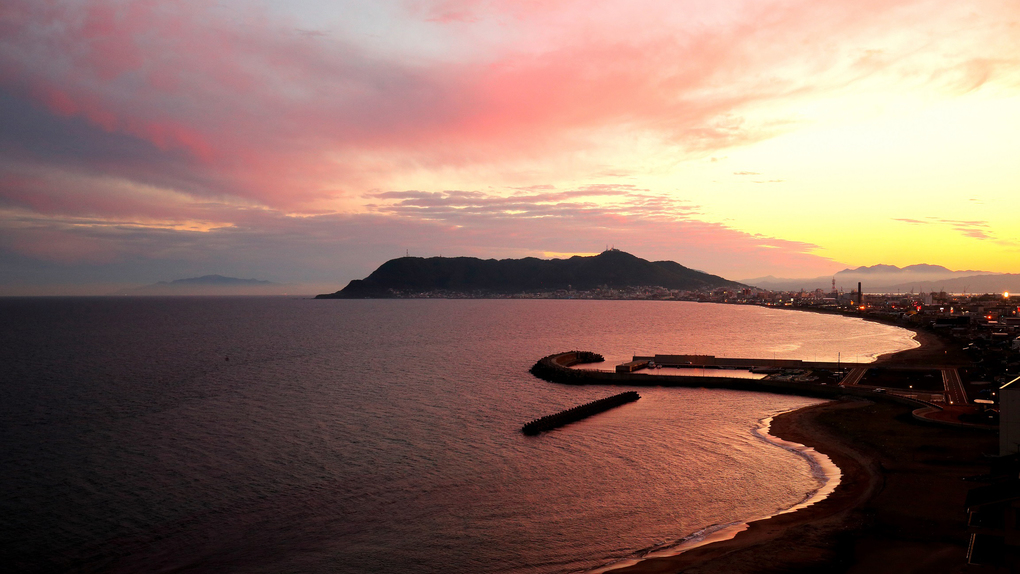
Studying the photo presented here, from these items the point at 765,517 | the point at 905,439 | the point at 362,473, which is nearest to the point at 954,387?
the point at 905,439

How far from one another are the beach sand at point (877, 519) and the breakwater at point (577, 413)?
49.5 ft

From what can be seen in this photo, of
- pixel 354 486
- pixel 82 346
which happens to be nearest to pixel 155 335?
pixel 82 346

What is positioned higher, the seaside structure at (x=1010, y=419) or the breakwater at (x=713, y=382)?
the seaside structure at (x=1010, y=419)

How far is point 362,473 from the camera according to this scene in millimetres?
30703

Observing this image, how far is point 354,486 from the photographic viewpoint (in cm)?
2859

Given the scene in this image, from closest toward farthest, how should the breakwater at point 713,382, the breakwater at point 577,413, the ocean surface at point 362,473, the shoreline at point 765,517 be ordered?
the shoreline at point 765,517 < the ocean surface at point 362,473 < the breakwater at point 577,413 < the breakwater at point 713,382

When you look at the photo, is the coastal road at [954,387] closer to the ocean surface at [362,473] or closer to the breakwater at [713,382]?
the breakwater at [713,382]

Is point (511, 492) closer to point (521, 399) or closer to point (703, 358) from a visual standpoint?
point (521, 399)

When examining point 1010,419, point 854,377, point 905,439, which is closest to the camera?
point 1010,419

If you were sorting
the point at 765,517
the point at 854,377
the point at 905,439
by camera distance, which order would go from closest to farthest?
the point at 765,517, the point at 905,439, the point at 854,377

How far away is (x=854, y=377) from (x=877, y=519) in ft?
136

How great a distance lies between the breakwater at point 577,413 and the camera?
40.5m

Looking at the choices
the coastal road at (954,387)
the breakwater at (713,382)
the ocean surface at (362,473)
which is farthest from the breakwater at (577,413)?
the coastal road at (954,387)

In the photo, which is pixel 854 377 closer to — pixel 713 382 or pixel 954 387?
pixel 954 387
